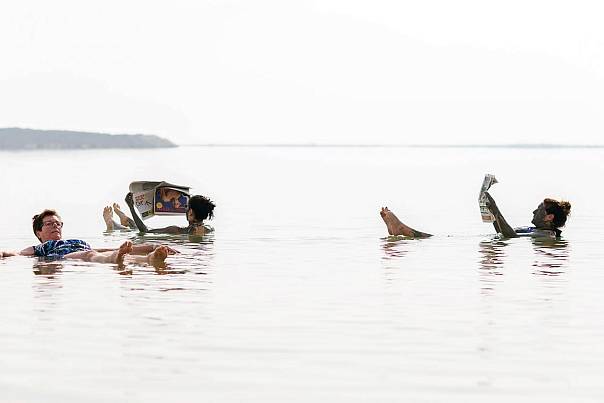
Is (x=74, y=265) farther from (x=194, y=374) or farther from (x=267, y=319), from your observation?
(x=194, y=374)

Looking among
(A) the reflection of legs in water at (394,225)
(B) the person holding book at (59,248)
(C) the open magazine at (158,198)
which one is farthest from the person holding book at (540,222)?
(B) the person holding book at (59,248)

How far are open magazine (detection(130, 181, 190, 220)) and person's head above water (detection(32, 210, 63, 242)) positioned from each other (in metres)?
7.30

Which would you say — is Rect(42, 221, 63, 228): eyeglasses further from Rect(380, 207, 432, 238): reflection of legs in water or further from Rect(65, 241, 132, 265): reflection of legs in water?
Rect(380, 207, 432, 238): reflection of legs in water

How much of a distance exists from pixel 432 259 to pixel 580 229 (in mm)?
13566

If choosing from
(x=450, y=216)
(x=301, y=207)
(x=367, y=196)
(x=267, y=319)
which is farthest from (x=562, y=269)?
(x=367, y=196)

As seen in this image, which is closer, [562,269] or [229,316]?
[229,316]

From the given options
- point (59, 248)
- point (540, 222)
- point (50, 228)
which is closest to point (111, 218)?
point (59, 248)

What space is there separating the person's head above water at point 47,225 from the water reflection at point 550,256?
28.4 ft

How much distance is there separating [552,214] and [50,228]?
11857 millimetres

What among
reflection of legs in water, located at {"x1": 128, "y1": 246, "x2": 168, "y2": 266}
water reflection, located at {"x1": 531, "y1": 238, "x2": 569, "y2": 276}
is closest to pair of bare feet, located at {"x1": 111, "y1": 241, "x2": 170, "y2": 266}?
reflection of legs in water, located at {"x1": 128, "y1": 246, "x2": 168, "y2": 266}

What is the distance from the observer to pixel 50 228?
23422mm

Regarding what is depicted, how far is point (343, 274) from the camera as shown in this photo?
22.9m

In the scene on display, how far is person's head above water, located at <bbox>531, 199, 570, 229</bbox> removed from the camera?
29047mm

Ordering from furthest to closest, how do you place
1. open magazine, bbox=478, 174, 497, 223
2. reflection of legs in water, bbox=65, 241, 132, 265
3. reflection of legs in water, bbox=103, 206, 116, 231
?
reflection of legs in water, bbox=103, 206, 116, 231 → open magazine, bbox=478, 174, 497, 223 → reflection of legs in water, bbox=65, 241, 132, 265
